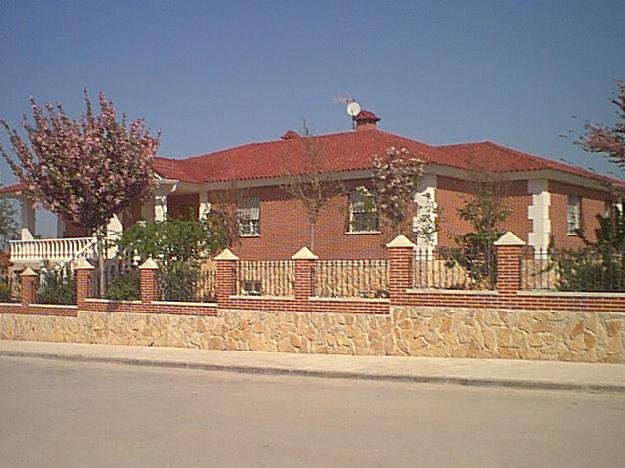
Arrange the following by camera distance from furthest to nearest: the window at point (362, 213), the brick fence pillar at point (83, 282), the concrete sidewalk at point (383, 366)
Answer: the window at point (362, 213) → the brick fence pillar at point (83, 282) → the concrete sidewalk at point (383, 366)

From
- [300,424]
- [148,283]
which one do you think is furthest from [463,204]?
[300,424]

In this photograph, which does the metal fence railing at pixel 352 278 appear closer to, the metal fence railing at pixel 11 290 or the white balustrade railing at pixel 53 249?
the metal fence railing at pixel 11 290

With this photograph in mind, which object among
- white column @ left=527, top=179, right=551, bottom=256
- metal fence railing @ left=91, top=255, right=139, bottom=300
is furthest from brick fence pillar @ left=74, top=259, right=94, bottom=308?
white column @ left=527, top=179, right=551, bottom=256

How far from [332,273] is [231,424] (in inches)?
357

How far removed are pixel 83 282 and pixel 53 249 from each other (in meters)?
7.71

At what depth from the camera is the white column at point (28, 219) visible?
33.8 metres

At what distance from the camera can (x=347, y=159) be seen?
96.0 ft

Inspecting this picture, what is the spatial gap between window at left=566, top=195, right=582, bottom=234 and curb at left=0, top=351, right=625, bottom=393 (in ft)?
54.5

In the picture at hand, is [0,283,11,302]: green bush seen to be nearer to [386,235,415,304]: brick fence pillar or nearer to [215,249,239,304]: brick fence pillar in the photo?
[215,249,239,304]: brick fence pillar

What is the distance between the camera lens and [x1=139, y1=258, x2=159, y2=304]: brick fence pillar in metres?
23.0

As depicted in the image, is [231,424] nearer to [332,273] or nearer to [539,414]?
[539,414]

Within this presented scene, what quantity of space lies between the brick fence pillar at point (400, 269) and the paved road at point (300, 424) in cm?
346

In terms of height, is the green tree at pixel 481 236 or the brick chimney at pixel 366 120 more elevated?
the brick chimney at pixel 366 120

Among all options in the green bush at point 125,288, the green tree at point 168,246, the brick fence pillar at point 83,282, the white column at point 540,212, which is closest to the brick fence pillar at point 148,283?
the green tree at point 168,246
